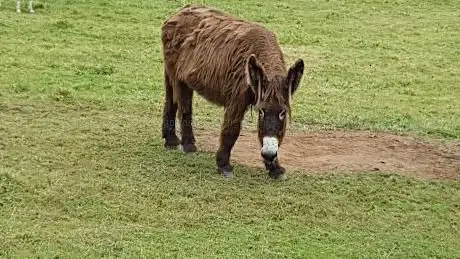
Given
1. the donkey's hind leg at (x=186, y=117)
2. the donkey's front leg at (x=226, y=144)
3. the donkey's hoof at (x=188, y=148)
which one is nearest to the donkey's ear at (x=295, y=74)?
the donkey's front leg at (x=226, y=144)

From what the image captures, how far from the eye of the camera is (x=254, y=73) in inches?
311

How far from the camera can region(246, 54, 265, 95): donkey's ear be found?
25.7 ft

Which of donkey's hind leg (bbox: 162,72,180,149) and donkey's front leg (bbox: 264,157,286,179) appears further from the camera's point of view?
donkey's hind leg (bbox: 162,72,180,149)

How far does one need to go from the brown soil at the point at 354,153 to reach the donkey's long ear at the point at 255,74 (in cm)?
140

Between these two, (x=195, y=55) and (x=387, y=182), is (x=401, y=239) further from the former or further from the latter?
(x=195, y=55)

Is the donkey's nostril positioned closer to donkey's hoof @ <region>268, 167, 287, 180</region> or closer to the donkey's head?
the donkey's head

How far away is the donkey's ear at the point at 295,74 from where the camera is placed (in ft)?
25.8

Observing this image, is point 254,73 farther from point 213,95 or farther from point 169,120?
point 169,120

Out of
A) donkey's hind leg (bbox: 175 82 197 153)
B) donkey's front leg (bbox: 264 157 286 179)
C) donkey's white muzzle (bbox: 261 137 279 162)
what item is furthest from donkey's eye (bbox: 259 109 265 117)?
donkey's hind leg (bbox: 175 82 197 153)

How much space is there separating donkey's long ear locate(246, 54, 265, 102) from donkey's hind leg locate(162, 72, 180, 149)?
200cm

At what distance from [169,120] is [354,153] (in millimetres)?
2301

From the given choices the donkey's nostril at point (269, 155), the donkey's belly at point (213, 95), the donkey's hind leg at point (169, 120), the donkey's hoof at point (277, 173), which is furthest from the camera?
the donkey's hind leg at point (169, 120)

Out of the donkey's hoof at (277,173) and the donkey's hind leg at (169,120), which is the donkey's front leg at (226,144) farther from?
the donkey's hind leg at (169,120)

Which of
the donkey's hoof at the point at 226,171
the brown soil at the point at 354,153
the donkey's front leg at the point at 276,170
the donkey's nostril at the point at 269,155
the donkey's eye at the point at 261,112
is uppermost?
the donkey's eye at the point at 261,112
